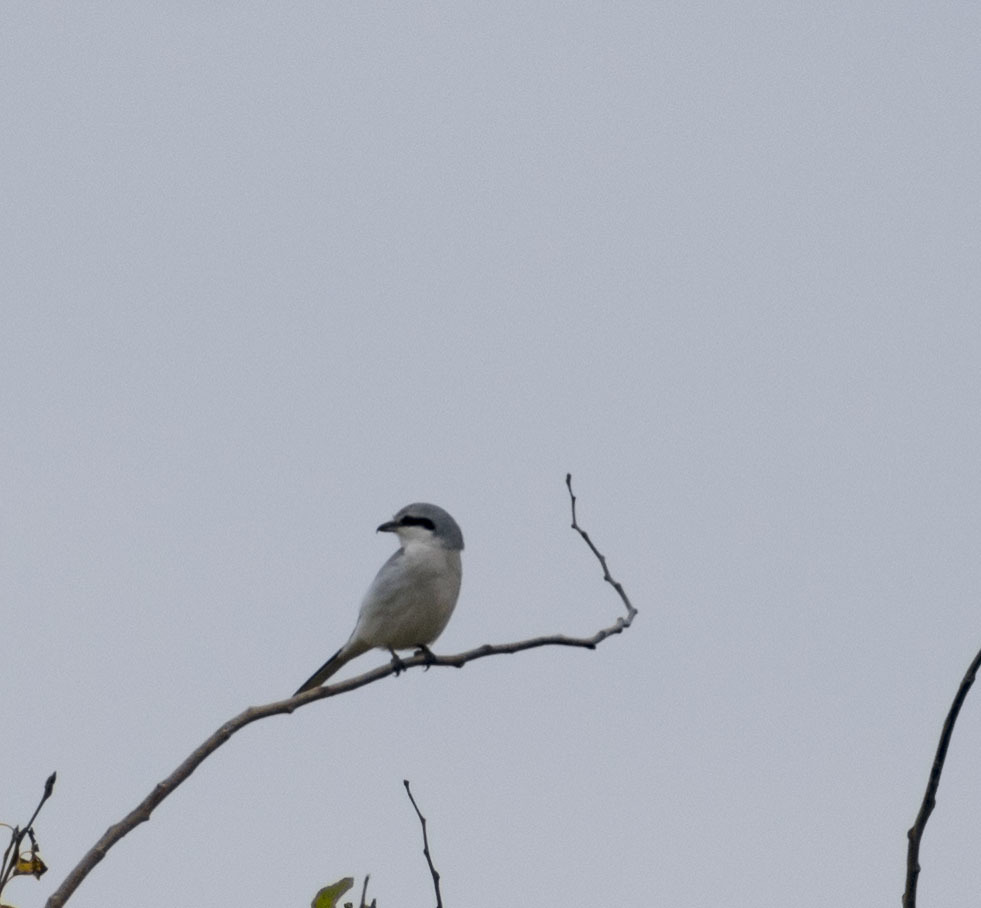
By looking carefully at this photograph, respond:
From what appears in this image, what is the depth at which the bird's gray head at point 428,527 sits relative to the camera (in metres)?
7.30

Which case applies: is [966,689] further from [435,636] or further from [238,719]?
[435,636]

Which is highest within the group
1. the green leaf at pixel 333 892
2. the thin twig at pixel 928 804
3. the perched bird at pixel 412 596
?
the perched bird at pixel 412 596

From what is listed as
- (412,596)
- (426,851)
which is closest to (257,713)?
(426,851)

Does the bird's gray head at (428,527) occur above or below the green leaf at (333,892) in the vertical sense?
above

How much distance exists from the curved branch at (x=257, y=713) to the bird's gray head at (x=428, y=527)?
2.88 meters

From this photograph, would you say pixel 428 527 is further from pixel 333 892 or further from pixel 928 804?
pixel 928 804

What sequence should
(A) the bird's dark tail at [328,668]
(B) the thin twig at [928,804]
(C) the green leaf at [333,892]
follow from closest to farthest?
(B) the thin twig at [928,804]
(C) the green leaf at [333,892]
(A) the bird's dark tail at [328,668]

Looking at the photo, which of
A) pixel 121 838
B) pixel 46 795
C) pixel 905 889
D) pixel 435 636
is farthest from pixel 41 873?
pixel 435 636

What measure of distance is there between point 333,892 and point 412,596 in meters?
3.30

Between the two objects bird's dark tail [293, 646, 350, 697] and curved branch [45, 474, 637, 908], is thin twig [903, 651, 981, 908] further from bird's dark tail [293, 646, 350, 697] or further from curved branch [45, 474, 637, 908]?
bird's dark tail [293, 646, 350, 697]

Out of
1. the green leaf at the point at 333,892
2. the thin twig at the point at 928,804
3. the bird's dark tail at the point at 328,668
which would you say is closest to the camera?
the thin twig at the point at 928,804

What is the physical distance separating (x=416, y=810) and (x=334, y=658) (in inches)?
145

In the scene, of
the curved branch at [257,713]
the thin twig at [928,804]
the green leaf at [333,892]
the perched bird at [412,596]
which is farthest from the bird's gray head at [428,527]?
the thin twig at [928,804]

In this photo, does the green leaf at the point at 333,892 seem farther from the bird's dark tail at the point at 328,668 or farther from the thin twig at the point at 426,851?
the bird's dark tail at the point at 328,668
